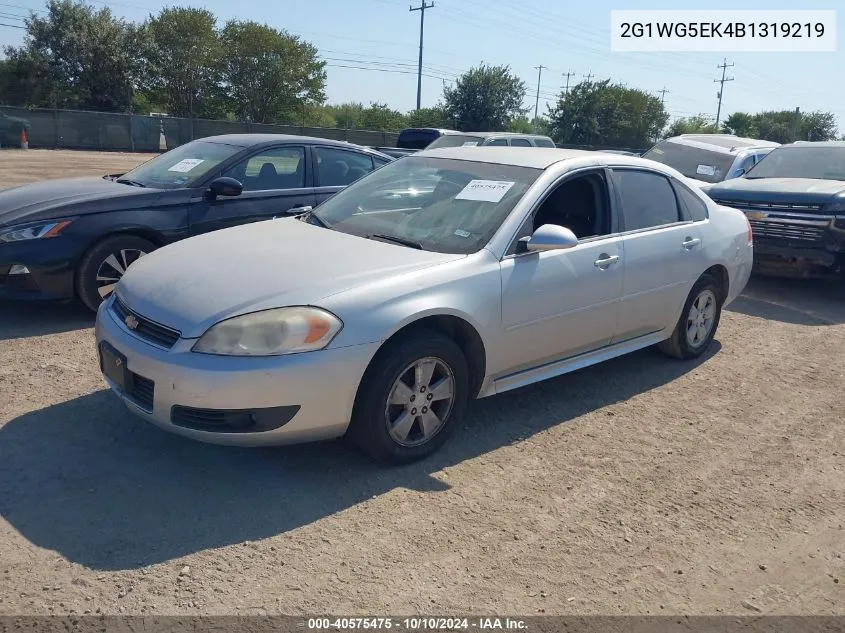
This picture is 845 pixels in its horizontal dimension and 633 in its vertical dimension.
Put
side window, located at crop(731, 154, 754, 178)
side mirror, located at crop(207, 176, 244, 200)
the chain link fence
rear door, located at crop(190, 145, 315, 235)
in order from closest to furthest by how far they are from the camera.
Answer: side mirror, located at crop(207, 176, 244, 200) < rear door, located at crop(190, 145, 315, 235) < side window, located at crop(731, 154, 754, 178) < the chain link fence

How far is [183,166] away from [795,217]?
6454 millimetres

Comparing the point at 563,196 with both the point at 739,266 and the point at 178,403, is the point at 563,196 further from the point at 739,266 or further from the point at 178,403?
the point at 178,403

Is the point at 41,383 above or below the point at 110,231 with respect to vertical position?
below

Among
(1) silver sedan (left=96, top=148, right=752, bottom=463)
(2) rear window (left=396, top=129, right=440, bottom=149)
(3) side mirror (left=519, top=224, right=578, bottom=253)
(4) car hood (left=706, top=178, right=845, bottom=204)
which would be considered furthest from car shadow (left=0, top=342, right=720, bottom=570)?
(2) rear window (left=396, top=129, right=440, bottom=149)

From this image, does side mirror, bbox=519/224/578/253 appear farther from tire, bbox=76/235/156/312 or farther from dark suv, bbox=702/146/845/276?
dark suv, bbox=702/146/845/276

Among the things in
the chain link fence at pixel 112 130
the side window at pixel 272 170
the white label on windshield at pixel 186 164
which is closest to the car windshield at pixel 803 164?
the side window at pixel 272 170

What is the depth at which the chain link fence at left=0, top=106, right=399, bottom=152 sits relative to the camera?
1266 inches

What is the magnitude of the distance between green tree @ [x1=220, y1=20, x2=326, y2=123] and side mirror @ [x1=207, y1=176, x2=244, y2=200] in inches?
1923

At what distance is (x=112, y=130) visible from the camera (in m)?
35.0

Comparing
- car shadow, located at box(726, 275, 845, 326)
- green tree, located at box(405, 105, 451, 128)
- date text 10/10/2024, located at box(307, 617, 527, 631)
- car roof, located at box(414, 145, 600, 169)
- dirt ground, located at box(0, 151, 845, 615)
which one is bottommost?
date text 10/10/2024, located at box(307, 617, 527, 631)

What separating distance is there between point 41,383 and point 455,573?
3.06 metres

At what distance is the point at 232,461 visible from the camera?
3.71 m

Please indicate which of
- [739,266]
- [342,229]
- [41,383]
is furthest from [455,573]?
[739,266]

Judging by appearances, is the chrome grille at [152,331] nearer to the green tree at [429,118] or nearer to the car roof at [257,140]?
the car roof at [257,140]
